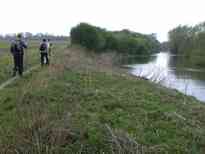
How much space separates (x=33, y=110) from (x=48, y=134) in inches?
36.5

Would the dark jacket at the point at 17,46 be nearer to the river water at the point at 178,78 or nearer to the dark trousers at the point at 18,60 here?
the dark trousers at the point at 18,60

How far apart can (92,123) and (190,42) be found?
70.3 meters

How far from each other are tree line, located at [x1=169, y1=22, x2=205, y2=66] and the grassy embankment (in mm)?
42822

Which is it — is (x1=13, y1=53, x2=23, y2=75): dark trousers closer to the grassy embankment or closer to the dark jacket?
the dark jacket

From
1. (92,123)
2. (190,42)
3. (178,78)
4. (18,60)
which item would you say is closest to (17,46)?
(18,60)

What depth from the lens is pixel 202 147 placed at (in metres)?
6.23

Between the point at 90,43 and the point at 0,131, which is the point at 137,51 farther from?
the point at 0,131

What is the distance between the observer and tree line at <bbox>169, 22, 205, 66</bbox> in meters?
55.9

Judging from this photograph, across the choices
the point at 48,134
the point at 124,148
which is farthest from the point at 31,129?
the point at 124,148

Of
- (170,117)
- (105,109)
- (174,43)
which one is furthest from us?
(174,43)

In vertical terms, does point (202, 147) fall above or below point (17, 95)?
below

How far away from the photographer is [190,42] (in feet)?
240

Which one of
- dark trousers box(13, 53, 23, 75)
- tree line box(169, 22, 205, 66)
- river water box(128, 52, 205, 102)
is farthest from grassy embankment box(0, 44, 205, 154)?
tree line box(169, 22, 205, 66)

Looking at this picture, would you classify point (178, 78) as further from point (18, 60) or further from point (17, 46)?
point (17, 46)
